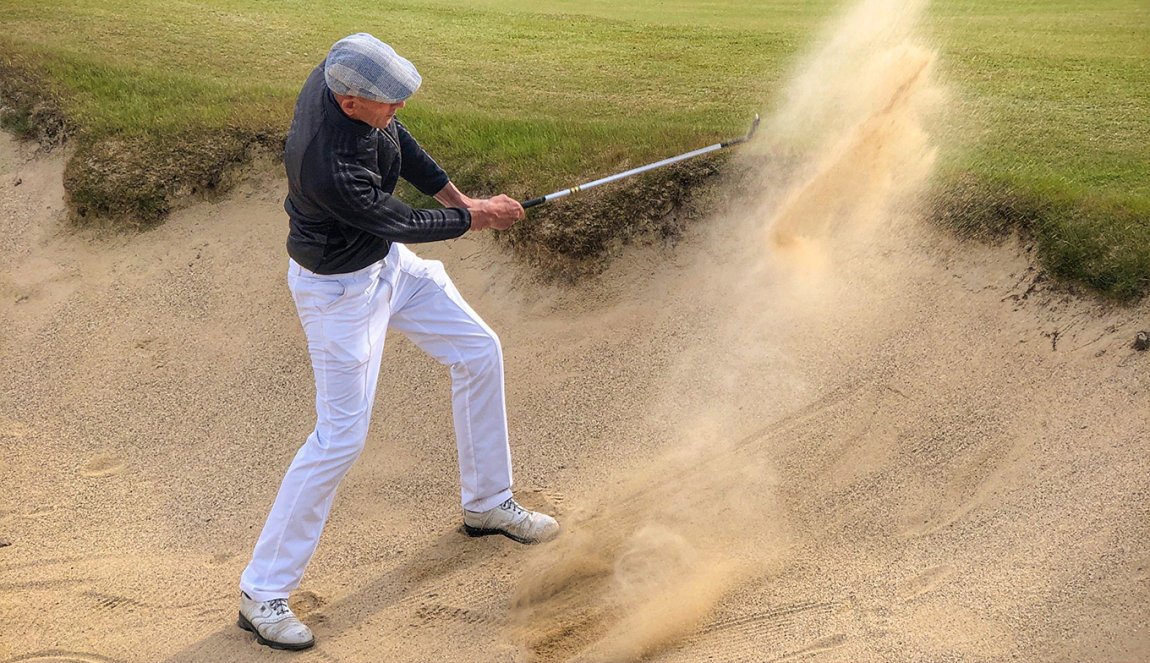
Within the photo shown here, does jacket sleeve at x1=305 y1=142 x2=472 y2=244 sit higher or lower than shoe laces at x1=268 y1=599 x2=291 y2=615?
higher

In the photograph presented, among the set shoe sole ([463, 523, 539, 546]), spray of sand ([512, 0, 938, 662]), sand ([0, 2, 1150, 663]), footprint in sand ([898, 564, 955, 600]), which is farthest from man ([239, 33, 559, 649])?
footprint in sand ([898, 564, 955, 600])

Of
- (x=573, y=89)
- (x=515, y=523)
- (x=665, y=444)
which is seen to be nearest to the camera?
(x=515, y=523)

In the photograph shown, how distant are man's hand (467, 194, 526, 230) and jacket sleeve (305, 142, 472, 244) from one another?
0.72 feet

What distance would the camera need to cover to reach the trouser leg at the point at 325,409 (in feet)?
15.6

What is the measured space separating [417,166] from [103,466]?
121 inches

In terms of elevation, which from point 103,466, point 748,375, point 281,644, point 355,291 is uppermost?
point 355,291

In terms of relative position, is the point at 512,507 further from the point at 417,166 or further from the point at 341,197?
the point at 341,197

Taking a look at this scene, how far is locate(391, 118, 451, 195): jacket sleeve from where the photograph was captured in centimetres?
521

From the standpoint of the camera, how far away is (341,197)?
4453 mm

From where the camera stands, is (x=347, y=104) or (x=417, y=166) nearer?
(x=347, y=104)

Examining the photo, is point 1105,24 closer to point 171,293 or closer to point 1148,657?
point 1148,657

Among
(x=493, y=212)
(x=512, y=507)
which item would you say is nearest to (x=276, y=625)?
(x=512, y=507)

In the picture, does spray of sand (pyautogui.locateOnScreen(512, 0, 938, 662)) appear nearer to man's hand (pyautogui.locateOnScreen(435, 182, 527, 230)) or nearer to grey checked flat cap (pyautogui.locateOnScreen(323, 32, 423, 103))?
man's hand (pyautogui.locateOnScreen(435, 182, 527, 230))

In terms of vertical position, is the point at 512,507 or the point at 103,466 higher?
the point at 512,507
